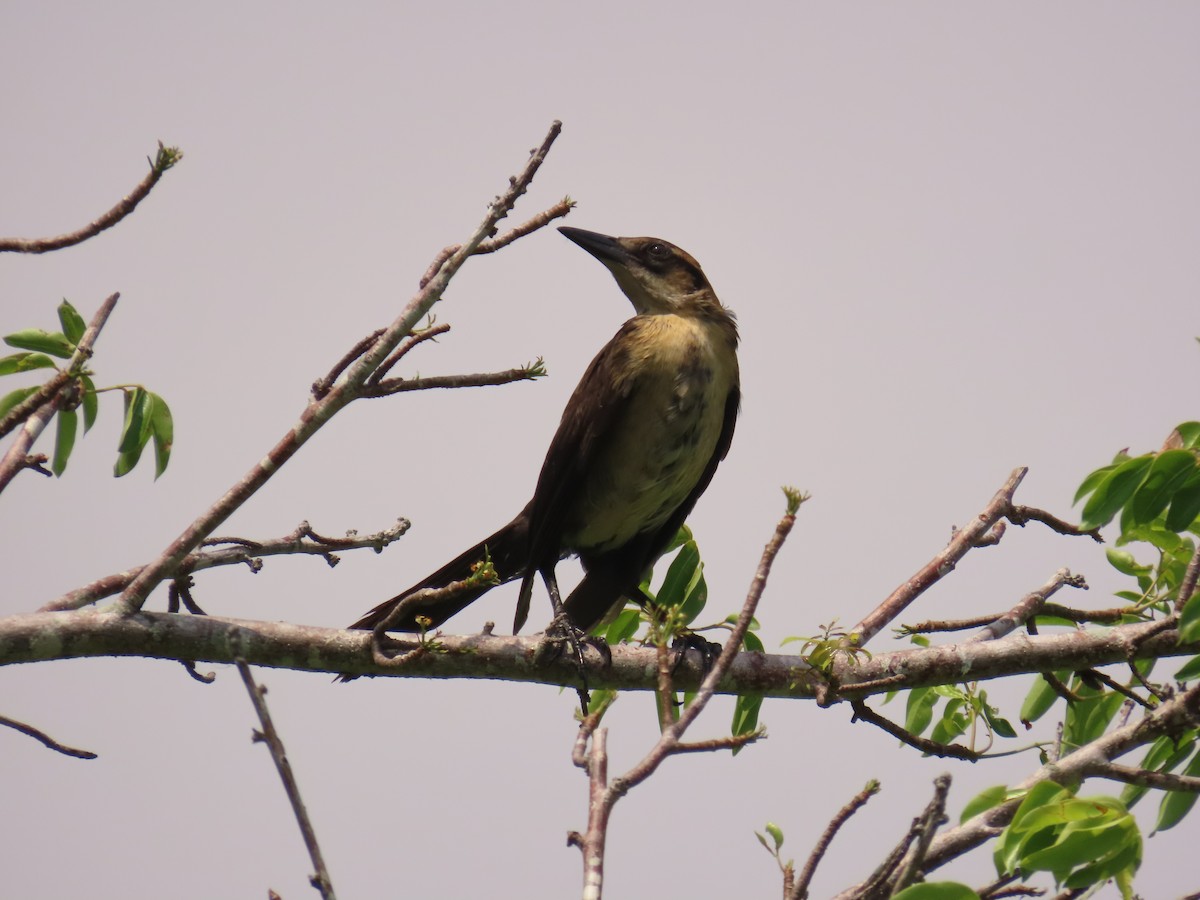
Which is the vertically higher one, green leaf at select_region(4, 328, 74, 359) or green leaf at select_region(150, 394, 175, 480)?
green leaf at select_region(4, 328, 74, 359)

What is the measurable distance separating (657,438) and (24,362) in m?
2.62

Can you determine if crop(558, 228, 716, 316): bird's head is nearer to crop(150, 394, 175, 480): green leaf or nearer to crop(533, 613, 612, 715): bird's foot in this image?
crop(533, 613, 612, 715): bird's foot

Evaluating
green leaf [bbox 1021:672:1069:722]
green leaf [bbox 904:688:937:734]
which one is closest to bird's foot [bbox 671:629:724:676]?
green leaf [bbox 904:688:937:734]

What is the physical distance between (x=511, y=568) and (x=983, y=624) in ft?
Answer: 7.08

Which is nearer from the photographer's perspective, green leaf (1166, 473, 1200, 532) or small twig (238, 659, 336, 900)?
small twig (238, 659, 336, 900)

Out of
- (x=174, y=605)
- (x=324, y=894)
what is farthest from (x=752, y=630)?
(x=324, y=894)

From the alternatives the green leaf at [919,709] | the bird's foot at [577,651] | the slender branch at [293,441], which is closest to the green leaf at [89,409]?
the slender branch at [293,441]

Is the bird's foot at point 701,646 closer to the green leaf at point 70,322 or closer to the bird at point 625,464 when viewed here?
the bird at point 625,464

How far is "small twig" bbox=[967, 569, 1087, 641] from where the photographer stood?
13.1 feet

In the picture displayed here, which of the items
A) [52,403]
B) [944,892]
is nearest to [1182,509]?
[944,892]

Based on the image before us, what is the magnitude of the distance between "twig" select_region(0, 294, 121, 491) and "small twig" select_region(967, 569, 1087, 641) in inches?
107

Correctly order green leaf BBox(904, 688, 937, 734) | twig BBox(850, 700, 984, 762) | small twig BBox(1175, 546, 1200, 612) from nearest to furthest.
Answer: small twig BBox(1175, 546, 1200, 612) → twig BBox(850, 700, 984, 762) → green leaf BBox(904, 688, 937, 734)

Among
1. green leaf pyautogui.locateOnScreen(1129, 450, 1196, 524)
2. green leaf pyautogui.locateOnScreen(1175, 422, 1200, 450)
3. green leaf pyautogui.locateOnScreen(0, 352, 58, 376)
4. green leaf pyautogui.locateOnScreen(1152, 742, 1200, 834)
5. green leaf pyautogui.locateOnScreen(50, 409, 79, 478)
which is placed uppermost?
green leaf pyautogui.locateOnScreen(0, 352, 58, 376)

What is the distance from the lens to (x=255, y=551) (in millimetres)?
3752
